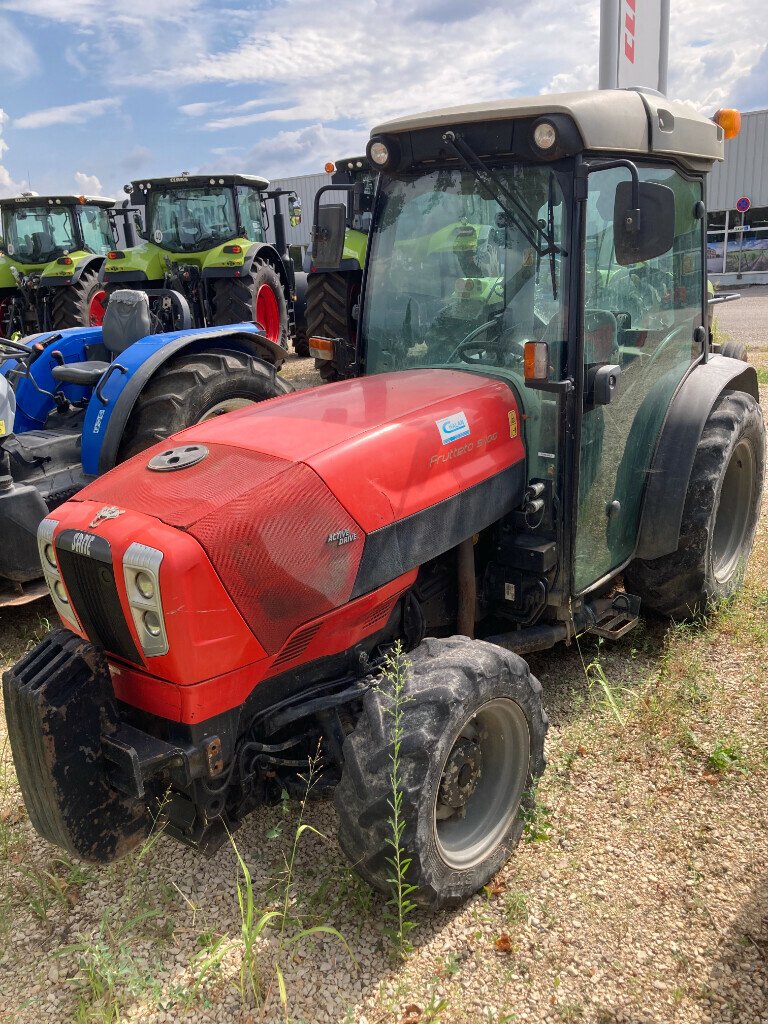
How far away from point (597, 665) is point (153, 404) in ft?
8.40

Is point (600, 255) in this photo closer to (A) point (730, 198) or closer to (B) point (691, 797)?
(B) point (691, 797)

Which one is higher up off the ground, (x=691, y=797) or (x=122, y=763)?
(x=122, y=763)

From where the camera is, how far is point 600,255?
2889 millimetres

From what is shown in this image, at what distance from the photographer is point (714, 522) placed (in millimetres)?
3670

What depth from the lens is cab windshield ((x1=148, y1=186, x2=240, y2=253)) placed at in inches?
409

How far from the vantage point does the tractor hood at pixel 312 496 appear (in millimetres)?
2174

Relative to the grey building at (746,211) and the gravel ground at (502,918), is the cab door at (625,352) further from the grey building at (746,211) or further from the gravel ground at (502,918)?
the grey building at (746,211)

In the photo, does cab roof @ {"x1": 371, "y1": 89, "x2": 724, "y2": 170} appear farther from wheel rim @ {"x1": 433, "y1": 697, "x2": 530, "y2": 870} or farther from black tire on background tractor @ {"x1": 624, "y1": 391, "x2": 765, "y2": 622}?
wheel rim @ {"x1": 433, "y1": 697, "x2": 530, "y2": 870}

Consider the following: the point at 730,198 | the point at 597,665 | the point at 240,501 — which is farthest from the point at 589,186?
the point at 730,198

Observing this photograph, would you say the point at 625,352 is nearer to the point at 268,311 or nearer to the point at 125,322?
the point at 125,322

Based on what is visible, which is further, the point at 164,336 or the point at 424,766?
the point at 164,336

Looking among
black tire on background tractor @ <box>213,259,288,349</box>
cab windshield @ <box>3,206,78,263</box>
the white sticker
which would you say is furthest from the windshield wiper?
cab windshield @ <box>3,206,78,263</box>

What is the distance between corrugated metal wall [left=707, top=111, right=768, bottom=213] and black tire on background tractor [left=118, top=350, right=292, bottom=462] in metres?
21.2

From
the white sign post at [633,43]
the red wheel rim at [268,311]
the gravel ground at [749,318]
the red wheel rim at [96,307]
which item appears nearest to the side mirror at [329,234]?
the white sign post at [633,43]
